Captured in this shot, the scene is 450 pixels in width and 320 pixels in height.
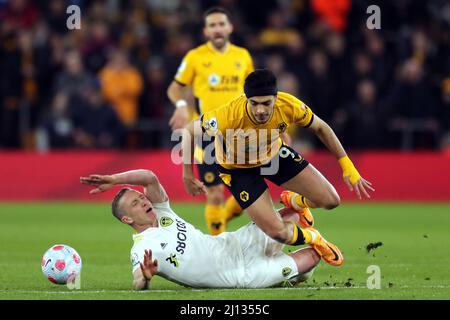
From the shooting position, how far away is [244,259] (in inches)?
404

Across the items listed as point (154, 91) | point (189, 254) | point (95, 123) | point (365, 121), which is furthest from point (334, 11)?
point (189, 254)

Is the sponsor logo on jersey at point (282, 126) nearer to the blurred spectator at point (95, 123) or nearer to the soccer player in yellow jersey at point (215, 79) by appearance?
the soccer player in yellow jersey at point (215, 79)

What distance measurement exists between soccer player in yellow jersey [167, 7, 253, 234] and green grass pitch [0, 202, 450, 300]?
1302 millimetres

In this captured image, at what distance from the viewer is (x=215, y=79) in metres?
14.2

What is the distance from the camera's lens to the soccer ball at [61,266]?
10.2 m

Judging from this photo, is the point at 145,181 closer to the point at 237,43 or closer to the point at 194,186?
the point at 194,186

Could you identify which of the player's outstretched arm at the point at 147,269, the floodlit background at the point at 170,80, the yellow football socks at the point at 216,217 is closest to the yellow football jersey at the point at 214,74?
the yellow football socks at the point at 216,217

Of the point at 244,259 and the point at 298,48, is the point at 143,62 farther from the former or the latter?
the point at 244,259

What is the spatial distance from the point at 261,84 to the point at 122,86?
39.5ft

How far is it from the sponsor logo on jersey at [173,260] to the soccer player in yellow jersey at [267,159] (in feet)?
3.05

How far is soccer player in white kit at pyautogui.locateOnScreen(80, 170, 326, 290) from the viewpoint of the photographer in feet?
32.4

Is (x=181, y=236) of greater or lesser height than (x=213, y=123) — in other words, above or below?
below

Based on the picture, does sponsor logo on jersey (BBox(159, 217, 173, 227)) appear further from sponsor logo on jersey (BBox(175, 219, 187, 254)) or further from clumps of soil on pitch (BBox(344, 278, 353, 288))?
clumps of soil on pitch (BBox(344, 278, 353, 288))

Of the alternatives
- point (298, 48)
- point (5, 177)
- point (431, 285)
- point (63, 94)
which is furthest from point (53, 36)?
point (431, 285)
